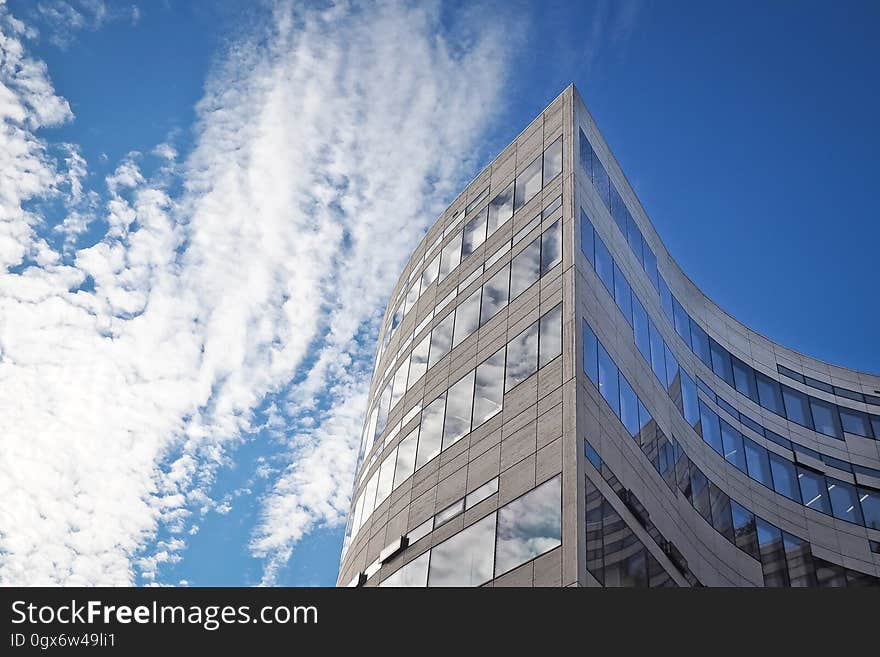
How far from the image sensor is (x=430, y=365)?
31656 mm

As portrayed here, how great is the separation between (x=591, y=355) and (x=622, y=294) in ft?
18.5

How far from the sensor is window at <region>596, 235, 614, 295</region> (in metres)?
28.7

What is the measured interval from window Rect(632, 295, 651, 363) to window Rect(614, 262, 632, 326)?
45 centimetres

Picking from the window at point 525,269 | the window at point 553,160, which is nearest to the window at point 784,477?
the window at point 525,269

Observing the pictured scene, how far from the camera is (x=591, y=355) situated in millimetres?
25125

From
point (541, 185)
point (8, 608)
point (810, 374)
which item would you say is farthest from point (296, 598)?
Result: point (810, 374)

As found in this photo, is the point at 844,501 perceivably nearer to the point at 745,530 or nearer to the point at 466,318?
the point at 745,530

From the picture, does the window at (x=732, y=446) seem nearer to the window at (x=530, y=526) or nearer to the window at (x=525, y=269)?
the window at (x=525, y=269)

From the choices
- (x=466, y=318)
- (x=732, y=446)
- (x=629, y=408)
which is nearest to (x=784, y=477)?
(x=732, y=446)

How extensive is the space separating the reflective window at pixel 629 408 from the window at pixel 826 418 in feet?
66.6

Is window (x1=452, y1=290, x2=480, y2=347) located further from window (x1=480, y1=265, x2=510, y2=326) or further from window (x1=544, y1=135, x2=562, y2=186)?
window (x1=544, y1=135, x2=562, y2=186)

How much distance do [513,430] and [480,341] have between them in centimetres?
527

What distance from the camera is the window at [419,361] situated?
32.2m

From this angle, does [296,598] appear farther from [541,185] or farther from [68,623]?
[541,185]
